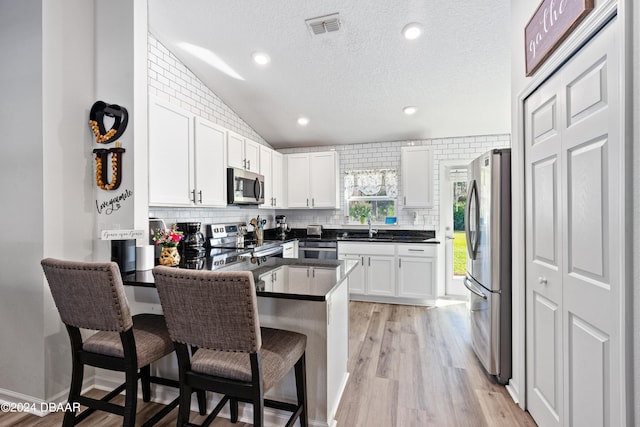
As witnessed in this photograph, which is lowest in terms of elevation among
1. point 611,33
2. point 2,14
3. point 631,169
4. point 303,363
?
point 303,363

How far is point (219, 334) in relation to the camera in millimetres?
1240

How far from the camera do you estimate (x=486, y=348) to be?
2.33 m

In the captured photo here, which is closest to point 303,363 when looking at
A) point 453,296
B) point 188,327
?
point 188,327

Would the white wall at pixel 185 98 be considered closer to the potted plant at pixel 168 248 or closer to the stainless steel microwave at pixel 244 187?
the stainless steel microwave at pixel 244 187

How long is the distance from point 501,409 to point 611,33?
6.89 ft

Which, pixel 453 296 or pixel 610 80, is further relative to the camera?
pixel 453 296

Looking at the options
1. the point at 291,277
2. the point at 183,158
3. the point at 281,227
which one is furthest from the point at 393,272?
the point at 183,158

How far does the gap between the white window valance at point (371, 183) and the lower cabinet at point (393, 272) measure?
3.17ft

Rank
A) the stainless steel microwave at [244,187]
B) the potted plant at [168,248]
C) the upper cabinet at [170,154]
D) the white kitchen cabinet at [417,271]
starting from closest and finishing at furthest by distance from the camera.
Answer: the potted plant at [168,248]
the upper cabinet at [170,154]
the stainless steel microwave at [244,187]
the white kitchen cabinet at [417,271]

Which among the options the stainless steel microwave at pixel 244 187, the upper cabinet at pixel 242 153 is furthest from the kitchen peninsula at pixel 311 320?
the upper cabinet at pixel 242 153

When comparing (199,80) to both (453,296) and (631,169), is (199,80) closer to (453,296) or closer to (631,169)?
(631,169)

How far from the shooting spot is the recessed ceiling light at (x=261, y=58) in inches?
118

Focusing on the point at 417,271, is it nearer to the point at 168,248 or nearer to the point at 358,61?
the point at 358,61

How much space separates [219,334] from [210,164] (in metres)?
2.22
